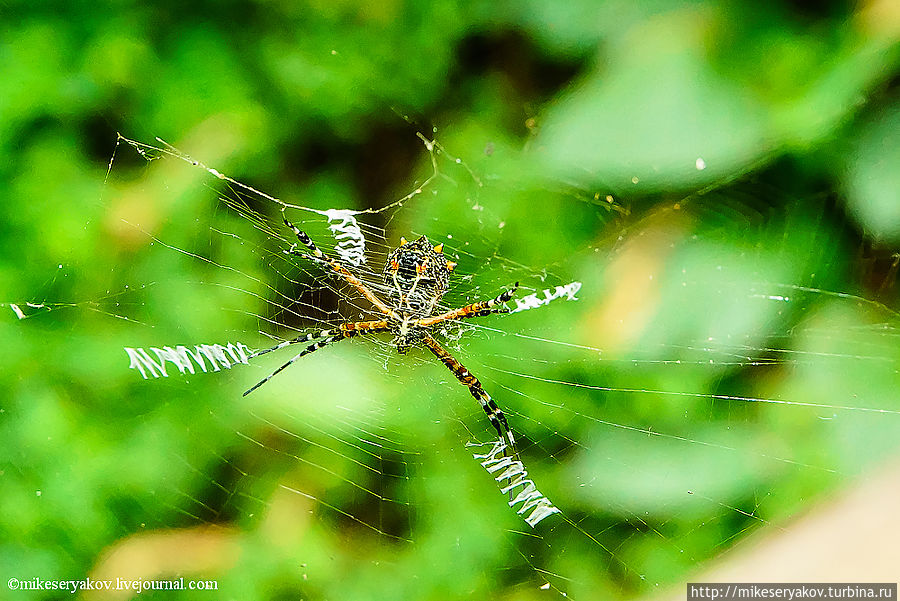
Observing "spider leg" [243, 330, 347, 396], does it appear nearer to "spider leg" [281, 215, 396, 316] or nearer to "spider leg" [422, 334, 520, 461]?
"spider leg" [281, 215, 396, 316]

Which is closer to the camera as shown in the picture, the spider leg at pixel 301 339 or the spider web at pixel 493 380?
the spider web at pixel 493 380

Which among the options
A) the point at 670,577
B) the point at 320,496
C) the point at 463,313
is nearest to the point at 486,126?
the point at 463,313

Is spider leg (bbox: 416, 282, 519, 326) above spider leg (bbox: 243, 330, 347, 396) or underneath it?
above

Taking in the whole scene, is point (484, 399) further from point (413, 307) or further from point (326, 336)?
point (326, 336)

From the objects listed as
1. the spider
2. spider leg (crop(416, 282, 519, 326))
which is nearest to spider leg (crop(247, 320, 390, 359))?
the spider

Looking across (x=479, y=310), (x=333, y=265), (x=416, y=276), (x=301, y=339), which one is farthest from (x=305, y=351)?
(x=479, y=310)

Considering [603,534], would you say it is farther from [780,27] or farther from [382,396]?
[780,27]

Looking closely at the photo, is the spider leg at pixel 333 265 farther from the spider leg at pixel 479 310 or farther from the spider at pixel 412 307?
the spider leg at pixel 479 310

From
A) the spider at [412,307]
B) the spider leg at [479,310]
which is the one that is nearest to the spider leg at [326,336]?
the spider at [412,307]
